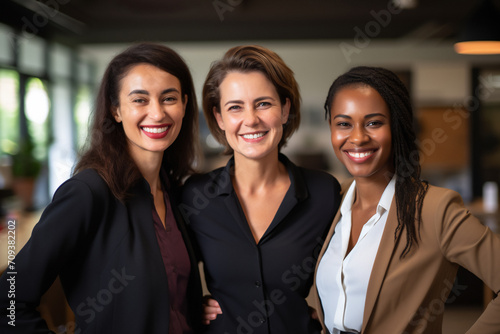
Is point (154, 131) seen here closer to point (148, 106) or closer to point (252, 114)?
point (148, 106)

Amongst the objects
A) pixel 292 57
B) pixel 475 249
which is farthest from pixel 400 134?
pixel 292 57

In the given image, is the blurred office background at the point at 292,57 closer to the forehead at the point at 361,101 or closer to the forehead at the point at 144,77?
the forehead at the point at 144,77

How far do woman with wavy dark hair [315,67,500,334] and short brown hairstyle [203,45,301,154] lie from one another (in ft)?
0.76

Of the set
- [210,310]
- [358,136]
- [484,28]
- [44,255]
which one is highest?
[484,28]

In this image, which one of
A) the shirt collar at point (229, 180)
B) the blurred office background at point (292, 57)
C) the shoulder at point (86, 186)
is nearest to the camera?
the shoulder at point (86, 186)

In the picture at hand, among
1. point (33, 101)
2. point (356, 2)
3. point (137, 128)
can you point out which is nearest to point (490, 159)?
point (356, 2)

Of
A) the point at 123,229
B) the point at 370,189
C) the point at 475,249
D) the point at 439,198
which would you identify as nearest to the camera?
the point at 475,249

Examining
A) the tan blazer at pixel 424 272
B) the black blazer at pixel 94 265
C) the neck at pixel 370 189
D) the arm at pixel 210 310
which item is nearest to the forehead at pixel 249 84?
the neck at pixel 370 189

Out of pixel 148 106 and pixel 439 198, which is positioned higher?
pixel 148 106

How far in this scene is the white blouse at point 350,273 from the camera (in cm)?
162

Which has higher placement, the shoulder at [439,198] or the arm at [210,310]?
the shoulder at [439,198]

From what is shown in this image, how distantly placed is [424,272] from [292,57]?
9.75 meters

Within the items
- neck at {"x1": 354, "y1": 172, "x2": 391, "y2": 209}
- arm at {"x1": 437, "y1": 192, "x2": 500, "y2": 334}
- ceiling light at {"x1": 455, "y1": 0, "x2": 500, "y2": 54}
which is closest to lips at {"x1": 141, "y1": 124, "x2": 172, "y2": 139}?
→ neck at {"x1": 354, "y1": 172, "x2": 391, "y2": 209}

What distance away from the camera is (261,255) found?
184 centimetres
